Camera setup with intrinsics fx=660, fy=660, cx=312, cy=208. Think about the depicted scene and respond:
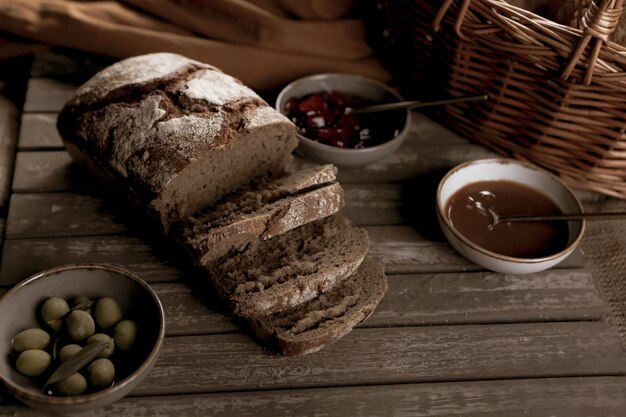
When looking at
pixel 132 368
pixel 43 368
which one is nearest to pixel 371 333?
pixel 132 368

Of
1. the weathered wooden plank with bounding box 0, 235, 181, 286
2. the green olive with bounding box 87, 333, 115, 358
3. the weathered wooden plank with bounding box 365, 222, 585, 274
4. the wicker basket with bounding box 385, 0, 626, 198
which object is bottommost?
the weathered wooden plank with bounding box 0, 235, 181, 286

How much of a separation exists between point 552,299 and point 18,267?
1627 mm

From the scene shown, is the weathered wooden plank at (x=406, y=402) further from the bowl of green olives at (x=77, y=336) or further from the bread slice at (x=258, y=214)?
the bread slice at (x=258, y=214)

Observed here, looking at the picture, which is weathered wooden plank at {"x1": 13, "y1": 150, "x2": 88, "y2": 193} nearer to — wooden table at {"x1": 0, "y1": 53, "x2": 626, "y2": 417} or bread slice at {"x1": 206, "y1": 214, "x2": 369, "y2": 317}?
wooden table at {"x1": 0, "y1": 53, "x2": 626, "y2": 417}

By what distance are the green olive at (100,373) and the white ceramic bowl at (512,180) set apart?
1067 mm

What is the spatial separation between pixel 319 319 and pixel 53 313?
0.69 metres

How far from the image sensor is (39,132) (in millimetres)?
2441

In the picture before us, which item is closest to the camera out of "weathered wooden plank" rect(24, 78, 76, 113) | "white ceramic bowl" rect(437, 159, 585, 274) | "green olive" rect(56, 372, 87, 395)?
"green olive" rect(56, 372, 87, 395)

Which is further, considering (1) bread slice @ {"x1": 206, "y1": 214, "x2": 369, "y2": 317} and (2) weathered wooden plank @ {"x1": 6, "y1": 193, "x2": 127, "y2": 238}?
(2) weathered wooden plank @ {"x1": 6, "y1": 193, "x2": 127, "y2": 238}

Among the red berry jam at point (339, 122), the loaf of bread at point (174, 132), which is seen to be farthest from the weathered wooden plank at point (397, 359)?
the red berry jam at point (339, 122)

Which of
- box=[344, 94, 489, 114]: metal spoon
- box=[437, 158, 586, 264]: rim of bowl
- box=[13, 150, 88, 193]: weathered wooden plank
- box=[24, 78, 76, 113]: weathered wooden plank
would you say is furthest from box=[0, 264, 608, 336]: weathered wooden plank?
box=[24, 78, 76, 113]: weathered wooden plank

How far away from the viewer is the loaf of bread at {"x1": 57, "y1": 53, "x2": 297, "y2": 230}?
75.2 inches

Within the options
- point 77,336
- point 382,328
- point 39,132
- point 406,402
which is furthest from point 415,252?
point 39,132

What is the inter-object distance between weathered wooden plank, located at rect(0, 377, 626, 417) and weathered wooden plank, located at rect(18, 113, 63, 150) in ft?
3.43
